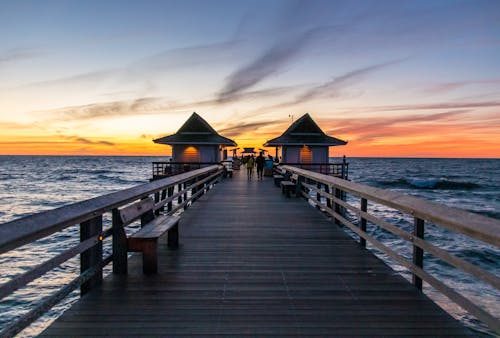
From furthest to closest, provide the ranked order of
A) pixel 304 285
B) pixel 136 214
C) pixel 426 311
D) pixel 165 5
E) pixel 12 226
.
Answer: pixel 165 5, pixel 136 214, pixel 304 285, pixel 426 311, pixel 12 226

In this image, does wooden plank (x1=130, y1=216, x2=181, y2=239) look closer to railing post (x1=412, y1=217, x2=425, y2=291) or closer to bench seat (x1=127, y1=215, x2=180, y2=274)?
bench seat (x1=127, y1=215, x2=180, y2=274)

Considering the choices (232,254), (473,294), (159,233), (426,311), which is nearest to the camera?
(426,311)

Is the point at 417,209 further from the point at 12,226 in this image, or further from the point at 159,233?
the point at 12,226

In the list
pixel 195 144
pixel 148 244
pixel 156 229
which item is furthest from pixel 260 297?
pixel 195 144

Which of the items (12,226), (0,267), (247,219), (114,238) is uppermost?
(12,226)

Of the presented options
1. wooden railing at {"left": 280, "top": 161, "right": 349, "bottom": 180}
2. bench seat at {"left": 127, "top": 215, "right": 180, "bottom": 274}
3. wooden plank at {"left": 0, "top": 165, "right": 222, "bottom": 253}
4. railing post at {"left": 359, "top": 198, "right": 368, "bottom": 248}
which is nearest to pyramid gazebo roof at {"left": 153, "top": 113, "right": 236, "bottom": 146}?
wooden railing at {"left": 280, "top": 161, "right": 349, "bottom": 180}

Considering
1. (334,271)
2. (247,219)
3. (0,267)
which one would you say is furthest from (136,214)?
(0,267)

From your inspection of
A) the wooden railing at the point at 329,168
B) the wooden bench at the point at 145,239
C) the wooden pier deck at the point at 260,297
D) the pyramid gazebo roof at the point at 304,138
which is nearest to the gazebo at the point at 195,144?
the pyramid gazebo roof at the point at 304,138

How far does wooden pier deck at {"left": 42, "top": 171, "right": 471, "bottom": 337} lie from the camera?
3.26 metres

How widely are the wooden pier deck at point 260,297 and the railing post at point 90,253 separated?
13 centimetres

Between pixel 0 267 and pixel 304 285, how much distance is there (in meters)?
13.1

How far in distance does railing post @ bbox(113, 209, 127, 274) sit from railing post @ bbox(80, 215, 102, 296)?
364mm

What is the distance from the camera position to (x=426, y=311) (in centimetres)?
364

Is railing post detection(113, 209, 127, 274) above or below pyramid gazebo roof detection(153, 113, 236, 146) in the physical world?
below
